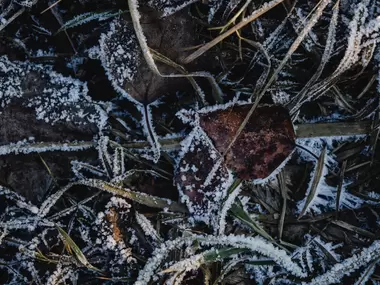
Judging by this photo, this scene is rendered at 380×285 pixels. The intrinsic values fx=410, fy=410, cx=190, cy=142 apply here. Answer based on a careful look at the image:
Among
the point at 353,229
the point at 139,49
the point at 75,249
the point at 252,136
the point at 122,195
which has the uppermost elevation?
the point at 139,49

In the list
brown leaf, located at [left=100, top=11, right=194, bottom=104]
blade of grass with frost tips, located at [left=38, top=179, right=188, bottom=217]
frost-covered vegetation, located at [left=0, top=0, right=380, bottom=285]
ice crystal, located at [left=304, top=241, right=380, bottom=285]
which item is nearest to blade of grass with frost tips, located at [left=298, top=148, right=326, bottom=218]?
frost-covered vegetation, located at [left=0, top=0, right=380, bottom=285]

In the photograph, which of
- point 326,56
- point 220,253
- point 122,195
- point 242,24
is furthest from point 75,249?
point 326,56

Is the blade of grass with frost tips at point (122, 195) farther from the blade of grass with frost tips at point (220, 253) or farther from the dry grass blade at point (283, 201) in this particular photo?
the dry grass blade at point (283, 201)

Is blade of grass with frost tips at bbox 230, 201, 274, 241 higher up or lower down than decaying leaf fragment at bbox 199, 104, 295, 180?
lower down

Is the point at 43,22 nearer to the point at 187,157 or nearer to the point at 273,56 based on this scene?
the point at 187,157

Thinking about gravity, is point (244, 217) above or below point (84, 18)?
below

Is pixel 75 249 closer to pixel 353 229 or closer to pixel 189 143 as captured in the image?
pixel 189 143

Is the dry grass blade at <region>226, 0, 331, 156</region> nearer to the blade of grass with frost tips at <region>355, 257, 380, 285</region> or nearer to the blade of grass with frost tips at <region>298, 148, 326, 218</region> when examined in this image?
the blade of grass with frost tips at <region>298, 148, 326, 218</region>
